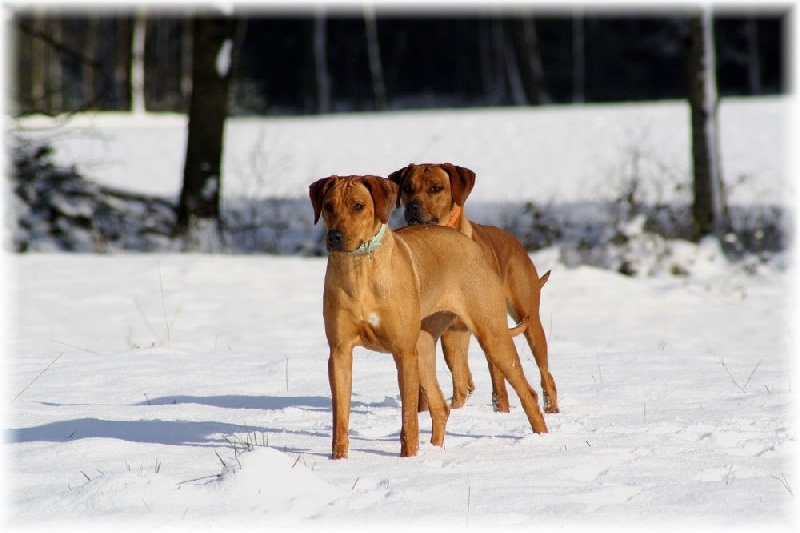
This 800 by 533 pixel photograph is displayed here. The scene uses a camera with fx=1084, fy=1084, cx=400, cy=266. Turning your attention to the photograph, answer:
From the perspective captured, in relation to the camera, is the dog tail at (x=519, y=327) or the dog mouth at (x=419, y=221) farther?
the dog mouth at (x=419, y=221)

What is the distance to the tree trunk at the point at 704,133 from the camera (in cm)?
1323

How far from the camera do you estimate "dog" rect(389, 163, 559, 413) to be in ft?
19.7

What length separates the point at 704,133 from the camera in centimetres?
1338

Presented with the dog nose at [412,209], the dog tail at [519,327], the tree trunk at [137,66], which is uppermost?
the tree trunk at [137,66]

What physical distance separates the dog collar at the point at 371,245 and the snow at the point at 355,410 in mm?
923

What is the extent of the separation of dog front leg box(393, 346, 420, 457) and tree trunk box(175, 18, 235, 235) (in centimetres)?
975

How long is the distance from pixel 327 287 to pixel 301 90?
52228 millimetres

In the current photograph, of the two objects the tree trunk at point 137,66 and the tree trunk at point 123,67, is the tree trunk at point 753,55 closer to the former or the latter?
the tree trunk at point 137,66

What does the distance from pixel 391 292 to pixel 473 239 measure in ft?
4.04

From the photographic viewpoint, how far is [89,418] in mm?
5906

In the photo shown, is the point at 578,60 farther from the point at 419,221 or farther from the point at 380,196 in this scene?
the point at 380,196

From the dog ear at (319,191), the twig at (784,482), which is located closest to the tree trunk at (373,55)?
the dog ear at (319,191)

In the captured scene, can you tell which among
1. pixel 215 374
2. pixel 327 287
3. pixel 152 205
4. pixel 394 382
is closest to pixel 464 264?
pixel 327 287

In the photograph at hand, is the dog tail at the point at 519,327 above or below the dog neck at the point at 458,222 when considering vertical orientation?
below
